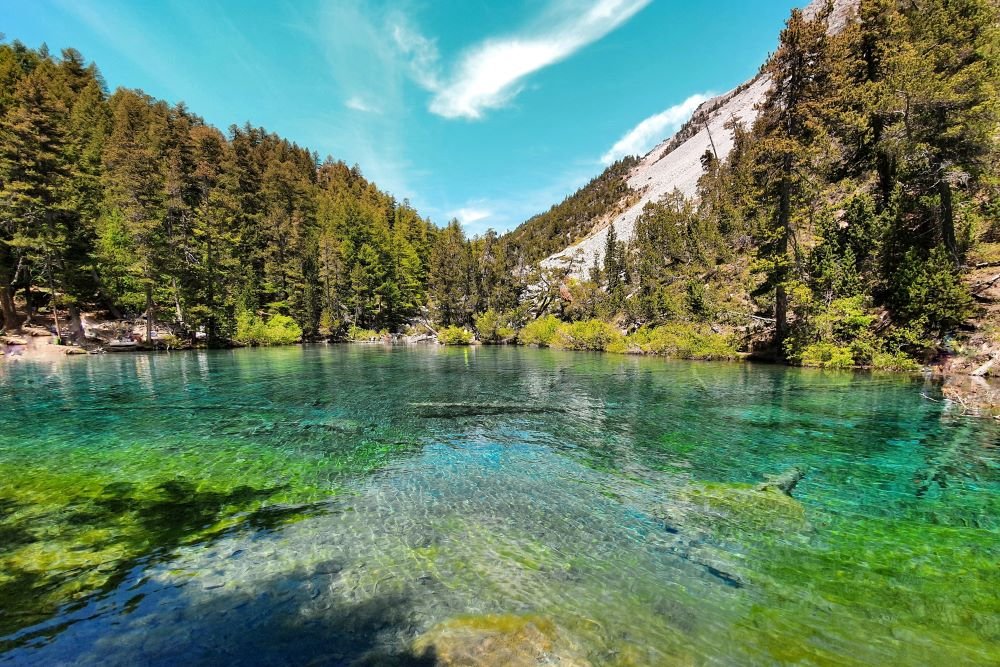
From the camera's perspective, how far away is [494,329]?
5984cm

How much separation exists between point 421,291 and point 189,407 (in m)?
59.6

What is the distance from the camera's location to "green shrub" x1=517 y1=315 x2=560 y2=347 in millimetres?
52803

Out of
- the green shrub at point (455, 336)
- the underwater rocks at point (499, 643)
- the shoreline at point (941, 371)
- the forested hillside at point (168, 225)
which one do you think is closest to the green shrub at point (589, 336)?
the shoreline at point (941, 371)

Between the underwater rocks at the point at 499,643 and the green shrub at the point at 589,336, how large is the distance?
38.8m

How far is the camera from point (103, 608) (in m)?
4.39

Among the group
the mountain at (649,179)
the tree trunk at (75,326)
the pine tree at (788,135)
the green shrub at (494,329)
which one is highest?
the mountain at (649,179)

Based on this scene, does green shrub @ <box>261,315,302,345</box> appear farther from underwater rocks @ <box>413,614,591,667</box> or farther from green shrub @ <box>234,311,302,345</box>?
underwater rocks @ <box>413,614,591,667</box>

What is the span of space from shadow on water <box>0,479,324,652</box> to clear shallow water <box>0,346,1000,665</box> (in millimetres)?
39

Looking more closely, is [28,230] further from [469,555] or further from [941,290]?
[941,290]

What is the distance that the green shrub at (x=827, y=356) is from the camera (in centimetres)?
2220

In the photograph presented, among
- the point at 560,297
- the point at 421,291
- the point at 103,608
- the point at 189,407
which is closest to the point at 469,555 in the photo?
the point at 103,608

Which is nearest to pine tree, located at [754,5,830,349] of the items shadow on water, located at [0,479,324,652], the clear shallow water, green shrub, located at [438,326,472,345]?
the clear shallow water

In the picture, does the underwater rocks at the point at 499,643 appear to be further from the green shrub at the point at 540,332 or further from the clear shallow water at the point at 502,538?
the green shrub at the point at 540,332

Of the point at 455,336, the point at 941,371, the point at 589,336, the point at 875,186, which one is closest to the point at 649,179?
the point at 455,336
